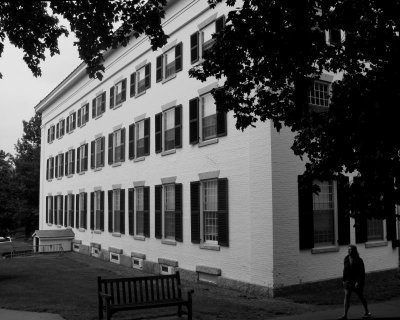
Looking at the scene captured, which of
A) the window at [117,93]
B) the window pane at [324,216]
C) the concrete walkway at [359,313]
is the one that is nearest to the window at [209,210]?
the window pane at [324,216]

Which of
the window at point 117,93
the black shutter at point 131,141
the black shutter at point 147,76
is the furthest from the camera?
the window at point 117,93

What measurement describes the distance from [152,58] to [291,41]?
15.8 metres

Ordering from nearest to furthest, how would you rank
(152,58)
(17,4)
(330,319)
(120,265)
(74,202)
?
1. (17,4)
2. (330,319)
3. (152,58)
4. (120,265)
5. (74,202)

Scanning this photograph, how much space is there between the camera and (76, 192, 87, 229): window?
3341 centimetres

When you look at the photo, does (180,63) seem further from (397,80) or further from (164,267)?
(397,80)

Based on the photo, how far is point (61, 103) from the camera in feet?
135

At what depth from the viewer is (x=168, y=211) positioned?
70.3ft

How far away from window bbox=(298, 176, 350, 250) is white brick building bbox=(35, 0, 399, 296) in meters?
0.03

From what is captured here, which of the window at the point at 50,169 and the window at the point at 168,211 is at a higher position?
the window at the point at 50,169

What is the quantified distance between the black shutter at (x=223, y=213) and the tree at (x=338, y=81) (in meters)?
6.84

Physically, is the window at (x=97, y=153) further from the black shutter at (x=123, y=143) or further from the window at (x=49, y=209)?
the window at (x=49, y=209)

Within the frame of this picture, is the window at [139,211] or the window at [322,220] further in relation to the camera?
the window at [139,211]

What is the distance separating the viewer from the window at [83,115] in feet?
112

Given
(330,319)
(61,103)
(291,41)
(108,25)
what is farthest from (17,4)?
(61,103)
